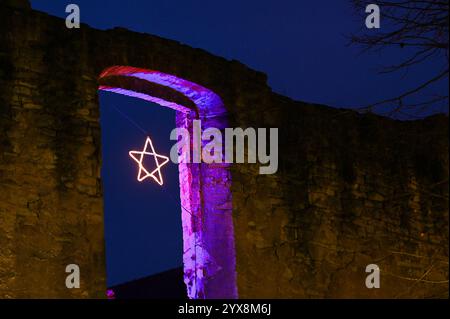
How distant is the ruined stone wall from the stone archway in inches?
4.6

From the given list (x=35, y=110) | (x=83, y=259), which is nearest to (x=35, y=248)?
(x=83, y=259)

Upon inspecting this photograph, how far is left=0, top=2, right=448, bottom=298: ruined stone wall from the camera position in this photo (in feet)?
25.9

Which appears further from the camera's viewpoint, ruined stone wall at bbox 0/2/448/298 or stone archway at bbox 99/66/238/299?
stone archway at bbox 99/66/238/299

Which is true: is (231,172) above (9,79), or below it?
below

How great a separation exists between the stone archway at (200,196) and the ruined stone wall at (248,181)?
4.6 inches

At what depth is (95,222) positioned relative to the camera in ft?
26.9

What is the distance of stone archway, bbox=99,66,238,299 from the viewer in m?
9.14

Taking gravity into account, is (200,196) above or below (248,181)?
below

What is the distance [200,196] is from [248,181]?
57 cm

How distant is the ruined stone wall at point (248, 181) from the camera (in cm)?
789

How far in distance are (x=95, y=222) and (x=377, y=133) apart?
464cm

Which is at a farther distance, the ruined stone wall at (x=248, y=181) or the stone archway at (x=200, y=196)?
the stone archway at (x=200, y=196)

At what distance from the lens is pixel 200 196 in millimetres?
9469
